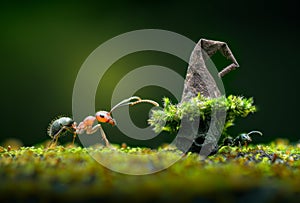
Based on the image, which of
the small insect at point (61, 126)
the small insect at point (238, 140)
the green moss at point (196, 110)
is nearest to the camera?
the green moss at point (196, 110)

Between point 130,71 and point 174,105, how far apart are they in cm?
185

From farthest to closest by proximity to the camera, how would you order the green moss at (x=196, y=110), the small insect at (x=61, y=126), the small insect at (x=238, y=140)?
the small insect at (x=61, y=126) < the small insect at (x=238, y=140) < the green moss at (x=196, y=110)

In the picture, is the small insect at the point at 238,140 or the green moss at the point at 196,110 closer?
the green moss at the point at 196,110

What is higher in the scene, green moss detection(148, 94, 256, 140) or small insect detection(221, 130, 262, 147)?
green moss detection(148, 94, 256, 140)

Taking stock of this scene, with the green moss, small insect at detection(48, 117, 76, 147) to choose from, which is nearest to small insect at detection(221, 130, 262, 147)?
the green moss

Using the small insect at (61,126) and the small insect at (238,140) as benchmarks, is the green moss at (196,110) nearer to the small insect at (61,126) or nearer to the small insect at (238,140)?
the small insect at (238,140)

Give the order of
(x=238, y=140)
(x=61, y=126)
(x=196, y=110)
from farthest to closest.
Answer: (x=61, y=126) < (x=238, y=140) < (x=196, y=110)

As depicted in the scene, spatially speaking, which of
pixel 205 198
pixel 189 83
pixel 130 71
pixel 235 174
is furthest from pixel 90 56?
pixel 205 198

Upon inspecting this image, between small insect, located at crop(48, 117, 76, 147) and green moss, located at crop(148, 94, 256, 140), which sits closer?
green moss, located at crop(148, 94, 256, 140)

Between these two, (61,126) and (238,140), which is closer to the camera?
(238,140)

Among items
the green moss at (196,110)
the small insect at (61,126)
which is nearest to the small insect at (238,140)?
the green moss at (196,110)

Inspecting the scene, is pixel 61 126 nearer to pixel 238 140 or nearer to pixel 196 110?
pixel 196 110

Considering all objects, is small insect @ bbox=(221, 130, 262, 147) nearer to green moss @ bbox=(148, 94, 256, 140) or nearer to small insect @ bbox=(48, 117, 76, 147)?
green moss @ bbox=(148, 94, 256, 140)

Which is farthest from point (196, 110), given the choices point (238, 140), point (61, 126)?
point (61, 126)
